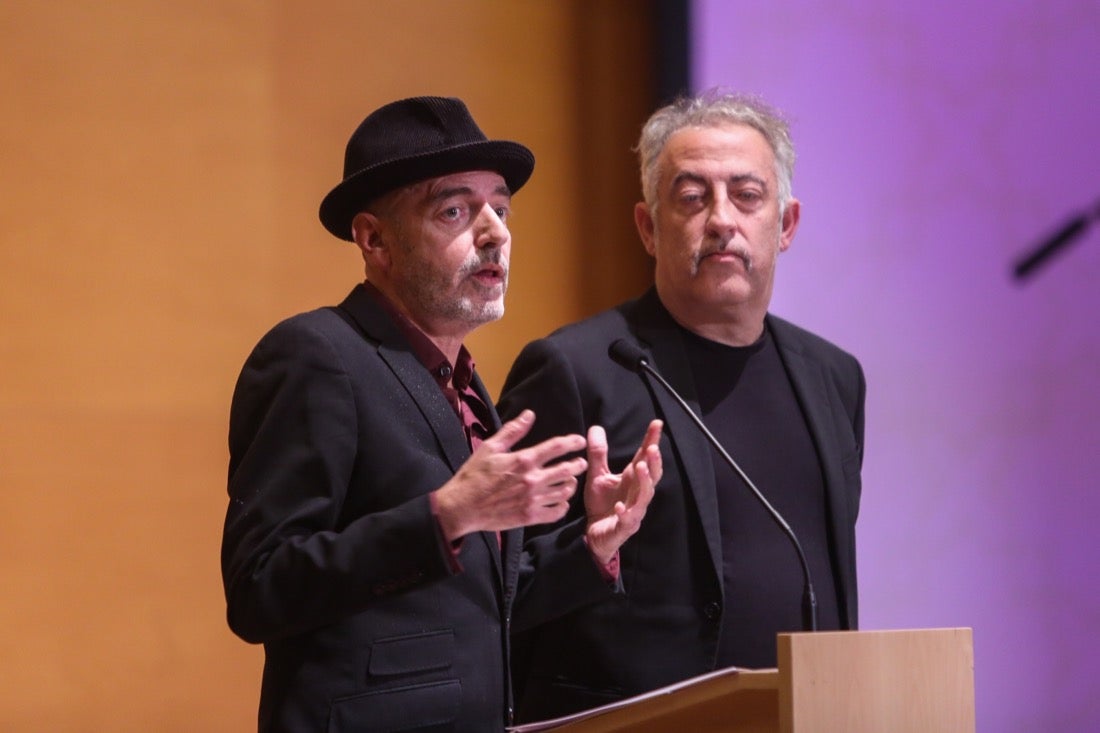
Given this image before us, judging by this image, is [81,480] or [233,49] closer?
[81,480]

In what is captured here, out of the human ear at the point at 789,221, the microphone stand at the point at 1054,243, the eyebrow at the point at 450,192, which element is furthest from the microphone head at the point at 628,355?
the microphone stand at the point at 1054,243

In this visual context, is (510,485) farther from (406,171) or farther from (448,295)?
(406,171)

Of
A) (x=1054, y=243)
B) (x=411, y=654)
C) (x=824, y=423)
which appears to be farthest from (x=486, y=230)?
(x=1054, y=243)

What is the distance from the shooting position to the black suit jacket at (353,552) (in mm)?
1699

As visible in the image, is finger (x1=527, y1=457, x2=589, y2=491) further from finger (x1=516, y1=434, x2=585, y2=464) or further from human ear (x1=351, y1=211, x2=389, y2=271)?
human ear (x1=351, y1=211, x2=389, y2=271)

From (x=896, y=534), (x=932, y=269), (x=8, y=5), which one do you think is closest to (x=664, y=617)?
(x=896, y=534)

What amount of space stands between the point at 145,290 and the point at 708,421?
4.38 feet

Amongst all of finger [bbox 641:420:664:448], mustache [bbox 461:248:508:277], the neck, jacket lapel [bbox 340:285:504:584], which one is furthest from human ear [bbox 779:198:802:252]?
jacket lapel [bbox 340:285:504:584]

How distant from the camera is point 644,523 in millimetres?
2578

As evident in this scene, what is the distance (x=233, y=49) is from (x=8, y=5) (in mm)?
519

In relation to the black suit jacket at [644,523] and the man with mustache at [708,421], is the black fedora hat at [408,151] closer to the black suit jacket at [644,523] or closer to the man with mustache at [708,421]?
the man with mustache at [708,421]

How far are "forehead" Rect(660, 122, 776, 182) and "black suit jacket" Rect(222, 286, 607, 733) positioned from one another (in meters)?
1.13

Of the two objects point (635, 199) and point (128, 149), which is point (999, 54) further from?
point (128, 149)

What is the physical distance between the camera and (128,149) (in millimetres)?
3189
